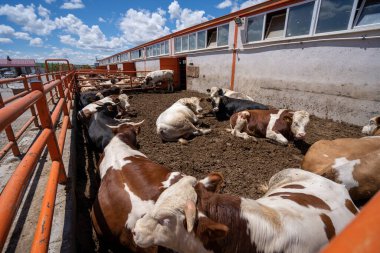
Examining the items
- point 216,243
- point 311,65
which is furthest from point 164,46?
point 216,243

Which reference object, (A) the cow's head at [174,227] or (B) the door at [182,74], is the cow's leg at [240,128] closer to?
(A) the cow's head at [174,227]

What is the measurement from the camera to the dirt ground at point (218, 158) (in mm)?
2905

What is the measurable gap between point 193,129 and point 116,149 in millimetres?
2728

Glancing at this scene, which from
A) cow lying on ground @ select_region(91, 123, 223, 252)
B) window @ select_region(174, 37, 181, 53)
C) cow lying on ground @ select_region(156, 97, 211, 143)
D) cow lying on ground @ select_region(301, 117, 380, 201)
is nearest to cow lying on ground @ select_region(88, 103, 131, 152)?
cow lying on ground @ select_region(156, 97, 211, 143)

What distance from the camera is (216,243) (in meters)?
1.49

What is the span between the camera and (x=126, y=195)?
201 centimetres

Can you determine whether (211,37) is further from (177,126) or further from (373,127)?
(373,127)

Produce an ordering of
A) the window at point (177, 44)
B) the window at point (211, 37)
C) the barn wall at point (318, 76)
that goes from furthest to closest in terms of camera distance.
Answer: the window at point (177, 44) < the window at point (211, 37) < the barn wall at point (318, 76)

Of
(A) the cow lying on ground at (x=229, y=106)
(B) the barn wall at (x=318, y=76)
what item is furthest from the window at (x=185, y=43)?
(A) the cow lying on ground at (x=229, y=106)

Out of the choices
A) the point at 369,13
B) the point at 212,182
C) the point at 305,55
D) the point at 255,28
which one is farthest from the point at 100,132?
the point at 255,28

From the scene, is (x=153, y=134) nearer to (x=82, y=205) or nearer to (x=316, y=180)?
(x=82, y=205)

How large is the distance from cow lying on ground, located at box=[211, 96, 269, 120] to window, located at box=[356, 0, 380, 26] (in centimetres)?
330

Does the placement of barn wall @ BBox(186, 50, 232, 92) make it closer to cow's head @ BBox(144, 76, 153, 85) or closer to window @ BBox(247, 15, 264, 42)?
window @ BBox(247, 15, 264, 42)

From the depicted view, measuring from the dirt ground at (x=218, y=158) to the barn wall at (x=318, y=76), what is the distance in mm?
676
